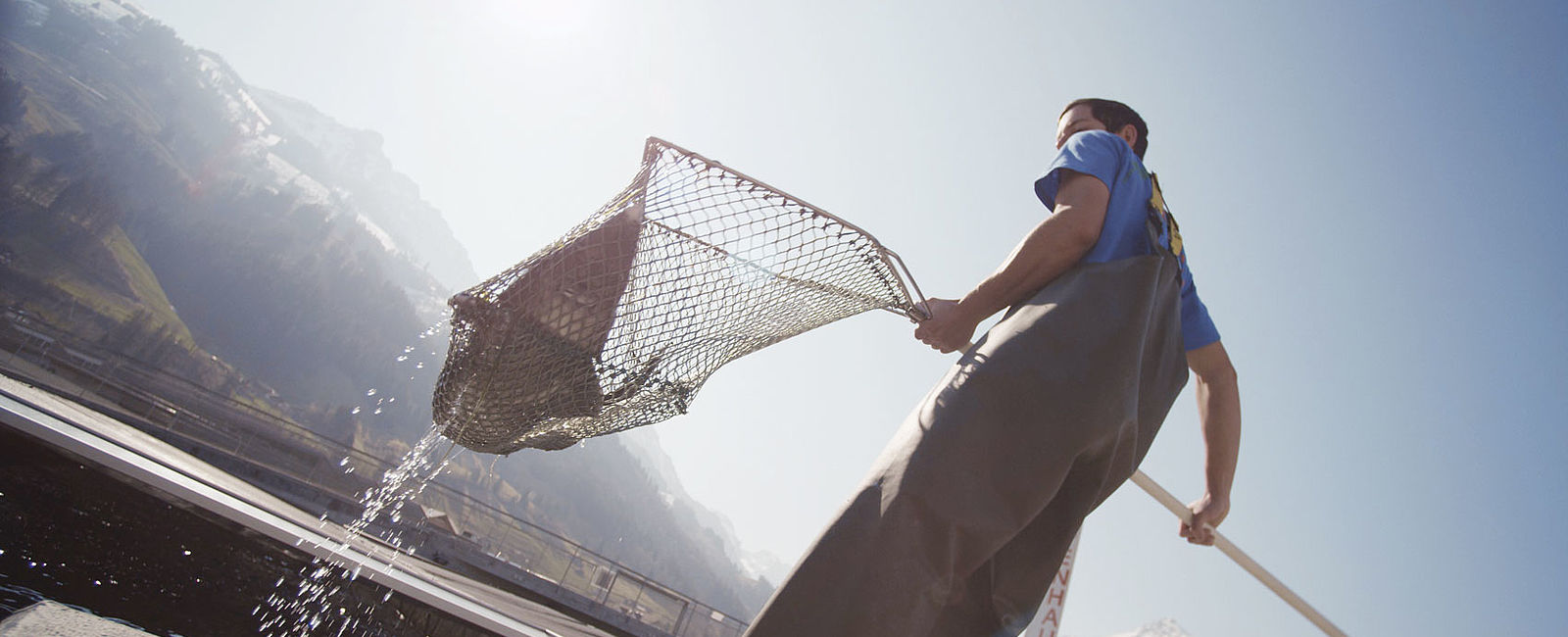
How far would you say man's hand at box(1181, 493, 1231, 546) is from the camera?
2641 mm

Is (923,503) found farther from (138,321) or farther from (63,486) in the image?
(138,321)

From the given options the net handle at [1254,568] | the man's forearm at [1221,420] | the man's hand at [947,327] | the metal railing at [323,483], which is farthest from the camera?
the metal railing at [323,483]

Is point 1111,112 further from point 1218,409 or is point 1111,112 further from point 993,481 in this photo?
point 993,481

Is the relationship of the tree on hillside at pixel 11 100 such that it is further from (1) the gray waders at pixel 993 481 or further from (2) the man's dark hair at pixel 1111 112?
(1) the gray waders at pixel 993 481

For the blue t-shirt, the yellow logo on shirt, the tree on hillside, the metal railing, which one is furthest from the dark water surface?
the tree on hillside

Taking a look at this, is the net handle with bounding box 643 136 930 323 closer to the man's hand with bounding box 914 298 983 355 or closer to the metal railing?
the man's hand with bounding box 914 298 983 355

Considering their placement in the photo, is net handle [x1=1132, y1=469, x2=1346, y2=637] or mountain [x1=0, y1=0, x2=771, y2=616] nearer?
net handle [x1=1132, y1=469, x2=1346, y2=637]

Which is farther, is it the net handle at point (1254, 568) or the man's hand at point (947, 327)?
the net handle at point (1254, 568)

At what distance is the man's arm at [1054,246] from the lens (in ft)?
5.85

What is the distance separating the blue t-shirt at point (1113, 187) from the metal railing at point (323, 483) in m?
8.80

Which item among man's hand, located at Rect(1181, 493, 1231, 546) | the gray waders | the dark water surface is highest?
man's hand, located at Rect(1181, 493, 1231, 546)

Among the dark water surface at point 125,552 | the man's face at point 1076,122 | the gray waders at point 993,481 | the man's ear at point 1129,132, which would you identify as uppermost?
the man's ear at point 1129,132

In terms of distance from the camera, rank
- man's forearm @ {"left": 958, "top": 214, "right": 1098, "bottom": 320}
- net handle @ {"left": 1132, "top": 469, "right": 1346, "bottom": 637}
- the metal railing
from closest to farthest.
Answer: man's forearm @ {"left": 958, "top": 214, "right": 1098, "bottom": 320}
net handle @ {"left": 1132, "top": 469, "right": 1346, "bottom": 637}
the metal railing

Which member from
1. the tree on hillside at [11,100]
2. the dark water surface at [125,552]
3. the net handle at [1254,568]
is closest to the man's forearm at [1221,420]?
the net handle at [1254,568]
